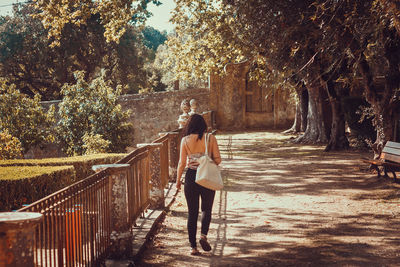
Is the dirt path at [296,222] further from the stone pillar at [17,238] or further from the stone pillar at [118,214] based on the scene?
the stone pillar at [17,238]

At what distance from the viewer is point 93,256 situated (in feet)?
14.7

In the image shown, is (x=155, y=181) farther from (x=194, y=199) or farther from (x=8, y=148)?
(x=8, y=148)

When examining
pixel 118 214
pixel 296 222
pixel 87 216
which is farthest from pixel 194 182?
pixel 296 222

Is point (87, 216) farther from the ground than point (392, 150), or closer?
closer

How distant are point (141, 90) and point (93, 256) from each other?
117 ft

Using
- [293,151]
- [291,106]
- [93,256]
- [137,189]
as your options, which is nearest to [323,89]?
[293,151]

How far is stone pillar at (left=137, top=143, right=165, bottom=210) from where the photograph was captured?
7859mm

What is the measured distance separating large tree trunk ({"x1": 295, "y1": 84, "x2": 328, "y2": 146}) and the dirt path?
6.07 m

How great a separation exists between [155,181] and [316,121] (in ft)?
40.3

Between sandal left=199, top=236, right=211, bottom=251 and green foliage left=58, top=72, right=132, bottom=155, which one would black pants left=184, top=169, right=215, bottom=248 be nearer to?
sandal left=199, top=236, right=211, bottom=251

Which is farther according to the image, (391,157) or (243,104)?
(243,104)

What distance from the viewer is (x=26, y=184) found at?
872 cm

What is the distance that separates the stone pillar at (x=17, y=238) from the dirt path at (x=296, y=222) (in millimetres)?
2692

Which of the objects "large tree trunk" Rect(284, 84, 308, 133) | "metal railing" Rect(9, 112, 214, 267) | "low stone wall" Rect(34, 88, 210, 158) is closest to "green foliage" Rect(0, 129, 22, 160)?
"metal railing" Rect(9, 112, 214, 267)
